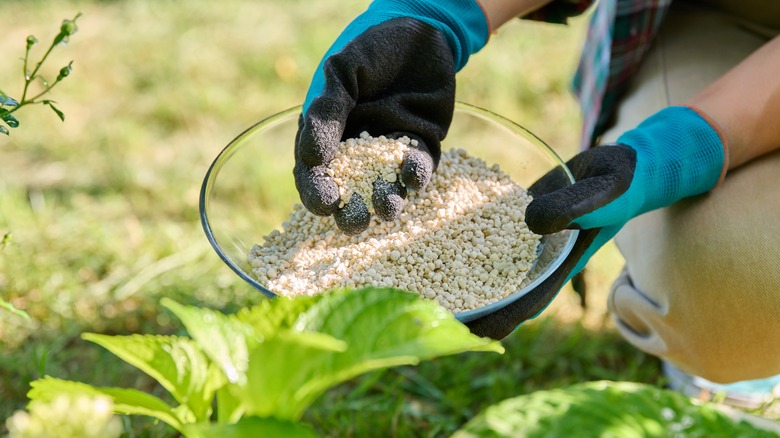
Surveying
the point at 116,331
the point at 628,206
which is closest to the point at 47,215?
the point at 116,331

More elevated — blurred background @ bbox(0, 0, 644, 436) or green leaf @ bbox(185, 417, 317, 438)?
green leaf @ bbox(185, 417, 317, 438)

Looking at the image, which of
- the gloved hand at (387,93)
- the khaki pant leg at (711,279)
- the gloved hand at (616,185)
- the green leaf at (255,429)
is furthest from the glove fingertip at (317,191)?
the khaki pant leg at (711,279)

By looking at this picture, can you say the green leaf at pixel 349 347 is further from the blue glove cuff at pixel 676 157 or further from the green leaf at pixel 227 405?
the blue glove cuff at pixel 676 157

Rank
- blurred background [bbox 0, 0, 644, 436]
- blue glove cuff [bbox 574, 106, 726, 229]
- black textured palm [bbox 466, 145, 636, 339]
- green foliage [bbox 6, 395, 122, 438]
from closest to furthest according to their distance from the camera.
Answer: green foliage [bbox 6, 395, 122, 438] → black textured palm [bbox 466, 145, 636, 339] → blue glove cuff [bbox 574, 106, 726, 229] → blurred background [bbox 0, 0, 644, 436]

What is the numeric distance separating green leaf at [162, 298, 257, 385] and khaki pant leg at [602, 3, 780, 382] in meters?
1.00

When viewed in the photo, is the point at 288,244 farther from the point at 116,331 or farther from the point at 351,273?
the point at 116,331

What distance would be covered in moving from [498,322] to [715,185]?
58cm

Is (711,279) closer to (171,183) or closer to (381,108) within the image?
(381,108)

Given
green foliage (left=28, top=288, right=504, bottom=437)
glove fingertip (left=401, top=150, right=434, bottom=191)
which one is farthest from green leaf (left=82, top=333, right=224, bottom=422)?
Answer: glove fingertip (left=401, top=150, right=434, bottom=191)

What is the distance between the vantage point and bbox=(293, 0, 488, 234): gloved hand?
120 centimetres

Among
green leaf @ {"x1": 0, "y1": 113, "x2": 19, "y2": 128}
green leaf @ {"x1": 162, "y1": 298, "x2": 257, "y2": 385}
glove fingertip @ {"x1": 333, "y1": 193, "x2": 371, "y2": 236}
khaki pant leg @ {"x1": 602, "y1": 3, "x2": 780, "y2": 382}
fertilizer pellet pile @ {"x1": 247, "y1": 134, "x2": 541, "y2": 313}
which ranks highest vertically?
green leaf @ {"x1": 0, "y1": 113, "x2": 19, "y2": 128}

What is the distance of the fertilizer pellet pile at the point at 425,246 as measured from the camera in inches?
45.8

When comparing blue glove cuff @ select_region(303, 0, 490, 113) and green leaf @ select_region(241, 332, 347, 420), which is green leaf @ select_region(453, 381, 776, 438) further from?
blue glove cuff @ select_region(303, 0, 490, 113)

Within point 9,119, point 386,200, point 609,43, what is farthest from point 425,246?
point 609,43
